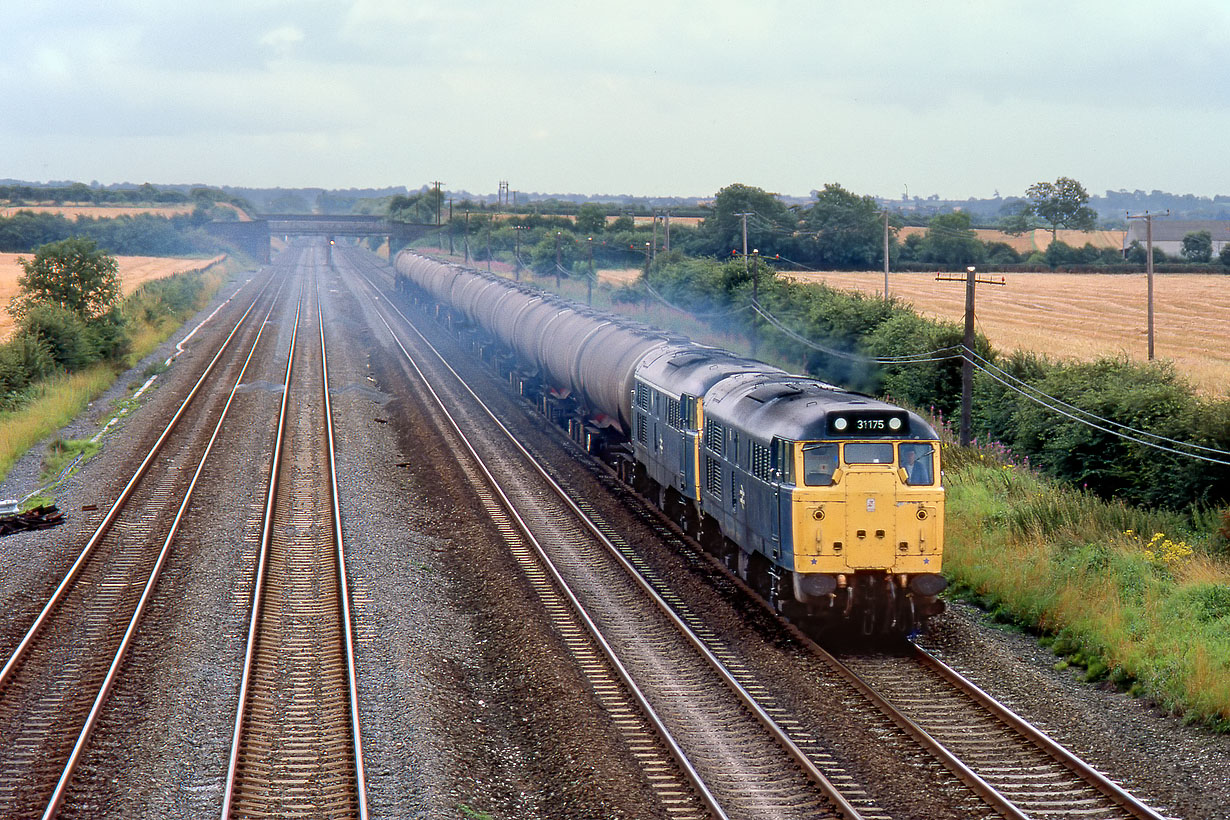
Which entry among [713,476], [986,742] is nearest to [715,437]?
[713,476]

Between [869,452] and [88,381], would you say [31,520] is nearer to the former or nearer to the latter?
[869,452]

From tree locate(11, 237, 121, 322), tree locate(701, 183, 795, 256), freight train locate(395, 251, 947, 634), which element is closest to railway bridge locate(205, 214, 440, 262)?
tree locate(701, 183, 795, 256)

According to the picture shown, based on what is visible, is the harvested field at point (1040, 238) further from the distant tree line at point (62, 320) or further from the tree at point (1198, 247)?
the distant tree line at point (62, 320)

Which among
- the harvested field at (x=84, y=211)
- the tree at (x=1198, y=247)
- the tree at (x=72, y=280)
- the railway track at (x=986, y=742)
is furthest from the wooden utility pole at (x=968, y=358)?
the harvested field at (x=84, y=211)

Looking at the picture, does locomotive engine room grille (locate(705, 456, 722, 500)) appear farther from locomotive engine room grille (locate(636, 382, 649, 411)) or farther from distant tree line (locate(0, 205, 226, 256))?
distant tree line (locate(0, 205, 226, 256))

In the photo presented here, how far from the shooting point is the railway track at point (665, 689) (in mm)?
11695

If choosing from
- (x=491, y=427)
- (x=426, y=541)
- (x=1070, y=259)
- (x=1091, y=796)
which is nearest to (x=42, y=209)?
(x=1070, y=259)

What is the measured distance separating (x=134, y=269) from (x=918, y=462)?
11419 centimetres

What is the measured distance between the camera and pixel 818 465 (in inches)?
633

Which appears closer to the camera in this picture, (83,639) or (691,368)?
(83,639)

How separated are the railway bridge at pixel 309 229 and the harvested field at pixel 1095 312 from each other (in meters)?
60.9

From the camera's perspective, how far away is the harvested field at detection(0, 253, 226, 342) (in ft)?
274

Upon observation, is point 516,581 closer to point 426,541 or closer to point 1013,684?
point 426,541

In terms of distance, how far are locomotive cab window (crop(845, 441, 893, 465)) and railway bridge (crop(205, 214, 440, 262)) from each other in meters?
127
